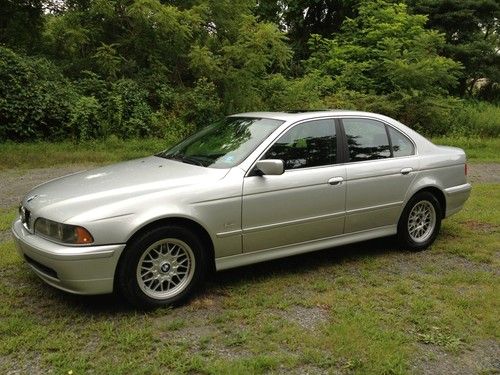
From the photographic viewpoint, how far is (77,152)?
11859 millimetres

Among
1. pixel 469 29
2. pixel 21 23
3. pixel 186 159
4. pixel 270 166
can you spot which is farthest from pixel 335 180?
pixel 469 29

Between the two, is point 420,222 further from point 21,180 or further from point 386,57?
point 386,57

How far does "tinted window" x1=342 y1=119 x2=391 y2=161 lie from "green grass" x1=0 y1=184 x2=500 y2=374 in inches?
43.3

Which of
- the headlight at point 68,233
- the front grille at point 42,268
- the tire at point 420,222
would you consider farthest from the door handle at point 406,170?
the front grille at point 42,268

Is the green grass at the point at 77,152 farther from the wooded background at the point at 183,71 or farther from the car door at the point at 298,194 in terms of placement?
the car door at the point at 298,194

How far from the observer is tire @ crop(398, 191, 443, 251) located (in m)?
5.76

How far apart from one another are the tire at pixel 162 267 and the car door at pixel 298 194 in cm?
52

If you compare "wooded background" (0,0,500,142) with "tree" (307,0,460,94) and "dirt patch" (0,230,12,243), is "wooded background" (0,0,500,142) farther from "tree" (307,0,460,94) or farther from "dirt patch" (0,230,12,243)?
"dirt patch" (0,230,12,243)

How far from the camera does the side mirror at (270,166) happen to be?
Answer: 4.55m

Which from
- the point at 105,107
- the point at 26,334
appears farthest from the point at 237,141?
the point at 105,107

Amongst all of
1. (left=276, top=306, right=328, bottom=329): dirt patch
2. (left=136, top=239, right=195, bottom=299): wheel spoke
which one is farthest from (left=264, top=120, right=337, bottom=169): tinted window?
(left=276, top=306, right=328, bottom=329): dirt patch

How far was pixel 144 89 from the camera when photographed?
1434cm

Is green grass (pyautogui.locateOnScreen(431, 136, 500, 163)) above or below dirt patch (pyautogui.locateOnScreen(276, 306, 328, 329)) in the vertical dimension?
below

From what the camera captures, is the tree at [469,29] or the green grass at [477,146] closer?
the green grass at [477,146]
